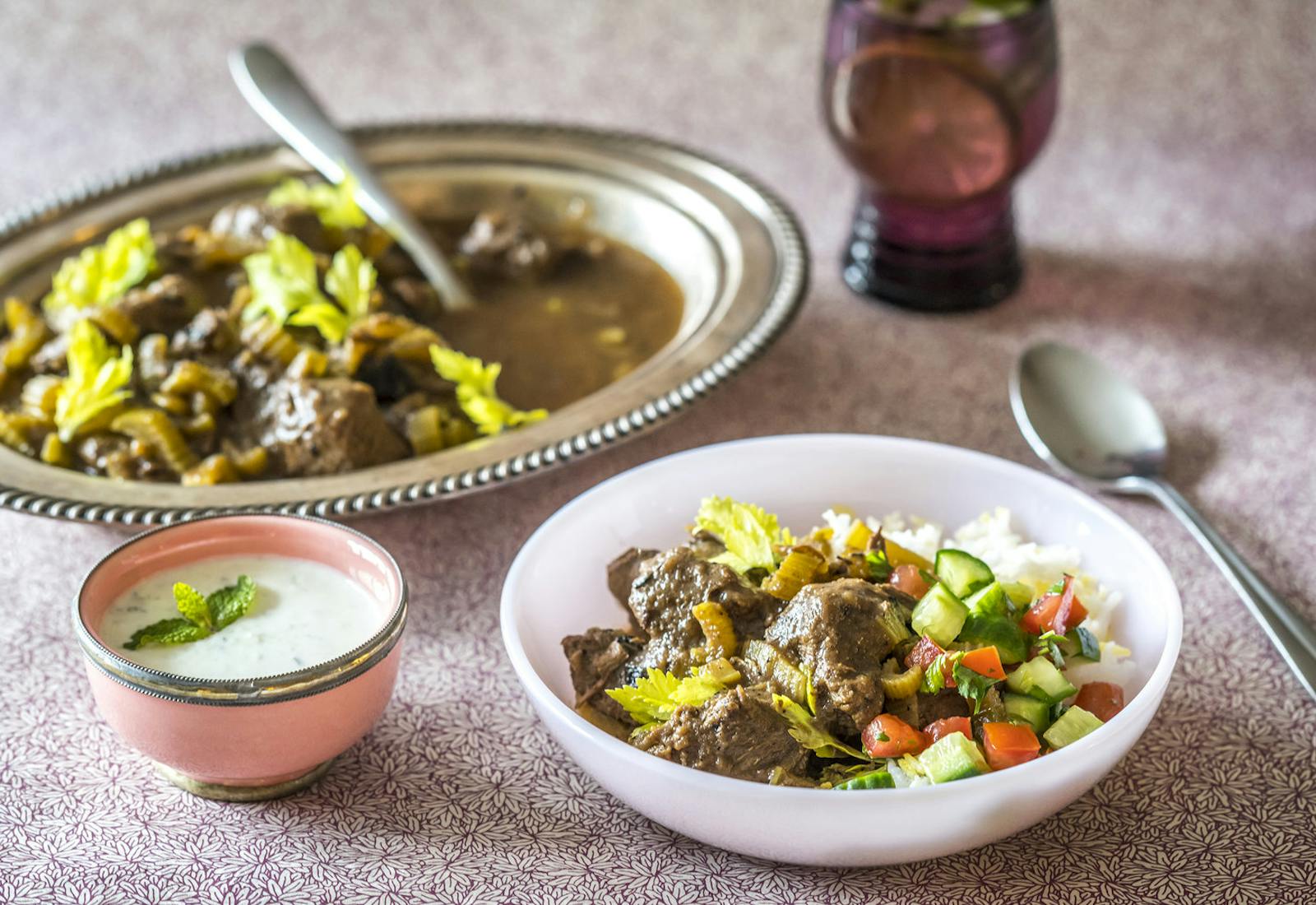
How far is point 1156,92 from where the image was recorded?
3.52 meters

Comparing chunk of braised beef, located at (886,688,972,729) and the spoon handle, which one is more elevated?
chunk of braised beef, located at (886,688,972,729)

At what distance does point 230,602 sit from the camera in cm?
154

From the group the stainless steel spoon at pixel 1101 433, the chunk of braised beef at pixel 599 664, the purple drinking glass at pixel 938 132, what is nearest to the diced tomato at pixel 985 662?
the chunk of braised beef at pixel 599 664

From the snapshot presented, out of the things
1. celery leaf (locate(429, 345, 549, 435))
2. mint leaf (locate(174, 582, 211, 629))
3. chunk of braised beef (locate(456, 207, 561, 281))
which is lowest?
chunk of braised beef (locate(456, 207, 561, 281))

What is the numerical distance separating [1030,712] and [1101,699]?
0.10 meters

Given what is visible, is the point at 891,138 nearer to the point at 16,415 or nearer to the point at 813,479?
the point at 813,479

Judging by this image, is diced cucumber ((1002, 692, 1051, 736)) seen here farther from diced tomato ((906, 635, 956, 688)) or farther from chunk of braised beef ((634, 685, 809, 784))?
chunk of braised beef ((634, 685, 809, 784))

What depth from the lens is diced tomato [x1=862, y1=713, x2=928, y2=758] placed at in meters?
1.38

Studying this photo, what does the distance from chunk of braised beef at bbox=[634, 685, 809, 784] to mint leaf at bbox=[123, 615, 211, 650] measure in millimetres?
494

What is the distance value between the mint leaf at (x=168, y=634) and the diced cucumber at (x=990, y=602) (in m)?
0.82

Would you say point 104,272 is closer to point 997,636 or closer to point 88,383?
point 88,383

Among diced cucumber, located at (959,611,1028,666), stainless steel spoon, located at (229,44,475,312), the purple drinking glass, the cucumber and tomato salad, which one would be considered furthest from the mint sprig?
the purple drinking glass

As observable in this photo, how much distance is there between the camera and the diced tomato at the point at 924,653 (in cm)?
144

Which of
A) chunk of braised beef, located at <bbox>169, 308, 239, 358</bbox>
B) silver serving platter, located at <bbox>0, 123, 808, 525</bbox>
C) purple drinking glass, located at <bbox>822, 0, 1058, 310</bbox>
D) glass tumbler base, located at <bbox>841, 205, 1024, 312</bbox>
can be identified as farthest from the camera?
glass tumbler base, located at <bbox>841, 205, 1024, 312</bbox>
